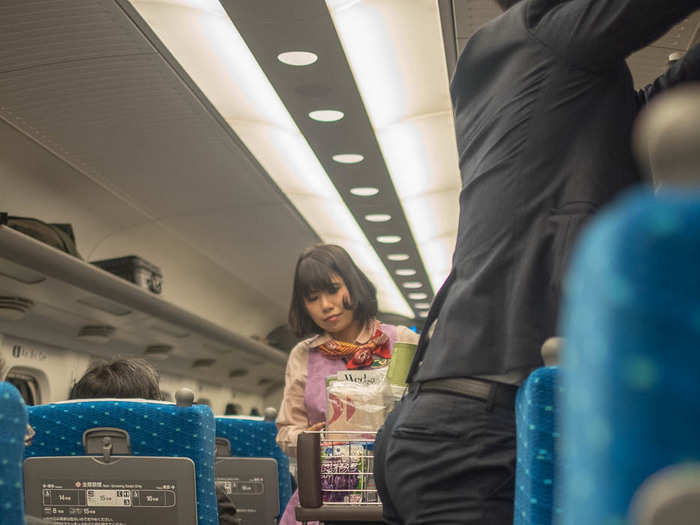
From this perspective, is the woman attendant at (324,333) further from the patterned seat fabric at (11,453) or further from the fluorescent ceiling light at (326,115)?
the fluorescent ceiling light at (326,115)

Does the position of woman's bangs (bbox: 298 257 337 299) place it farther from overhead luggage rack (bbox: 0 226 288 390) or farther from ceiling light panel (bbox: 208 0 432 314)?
overhead luggage rack (bbox: 0 226 288 390)

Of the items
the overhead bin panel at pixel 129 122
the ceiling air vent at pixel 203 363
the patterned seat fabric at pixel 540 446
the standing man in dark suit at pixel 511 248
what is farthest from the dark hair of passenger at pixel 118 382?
the ceiling air vent at pixel 203 363

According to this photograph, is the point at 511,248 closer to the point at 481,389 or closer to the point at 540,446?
the point at 481,389

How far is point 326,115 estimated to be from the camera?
7164mm

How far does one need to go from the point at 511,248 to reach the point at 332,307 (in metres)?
2.32

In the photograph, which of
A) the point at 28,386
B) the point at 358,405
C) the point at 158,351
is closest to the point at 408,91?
the point at 358,405

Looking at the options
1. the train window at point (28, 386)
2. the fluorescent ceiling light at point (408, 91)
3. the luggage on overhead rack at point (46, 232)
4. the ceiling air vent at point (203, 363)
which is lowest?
the train window at point (28, 386)

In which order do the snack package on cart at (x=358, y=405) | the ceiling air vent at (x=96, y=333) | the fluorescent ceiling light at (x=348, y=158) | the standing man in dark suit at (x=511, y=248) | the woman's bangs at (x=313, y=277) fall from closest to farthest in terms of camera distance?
the standing man in dark suit at (x=511, y=248), the snack package on cart at (x=358, y=405), the woman's bangs at (x=313, y=277), the fluorescent ceiling light at (x=348, y=158), the ceiling air vent at (x=96, y=333)

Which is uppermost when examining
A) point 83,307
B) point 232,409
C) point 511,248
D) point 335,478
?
point 83,307

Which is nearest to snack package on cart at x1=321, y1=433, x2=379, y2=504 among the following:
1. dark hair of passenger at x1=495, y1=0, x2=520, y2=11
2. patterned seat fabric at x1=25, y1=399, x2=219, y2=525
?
patterned seat fabric at x1=25, y1=399, x2=219, y2=525

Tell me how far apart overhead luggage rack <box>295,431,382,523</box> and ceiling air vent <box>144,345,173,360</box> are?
9529 millimetres

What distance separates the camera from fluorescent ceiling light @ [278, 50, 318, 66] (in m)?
6.02

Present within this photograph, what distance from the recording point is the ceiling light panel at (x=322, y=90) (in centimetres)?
550

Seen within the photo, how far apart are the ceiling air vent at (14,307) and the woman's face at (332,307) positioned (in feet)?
16.2
